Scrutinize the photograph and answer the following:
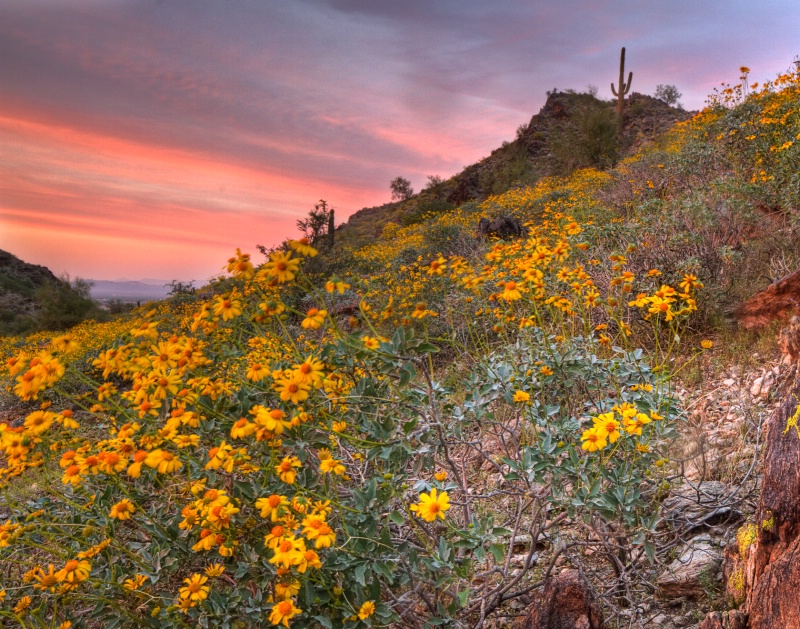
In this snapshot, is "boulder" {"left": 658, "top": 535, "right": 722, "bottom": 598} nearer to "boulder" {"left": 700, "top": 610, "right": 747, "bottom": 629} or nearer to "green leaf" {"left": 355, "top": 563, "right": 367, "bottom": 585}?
"boulder" {"left": 700, "top": 610, "right": 747, "bottom": 629}

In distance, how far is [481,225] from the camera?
965cm

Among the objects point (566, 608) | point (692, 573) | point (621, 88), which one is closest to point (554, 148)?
point (621, 88)

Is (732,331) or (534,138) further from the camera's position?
(534,138)

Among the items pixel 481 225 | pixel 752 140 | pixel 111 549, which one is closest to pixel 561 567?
pixel 111 549

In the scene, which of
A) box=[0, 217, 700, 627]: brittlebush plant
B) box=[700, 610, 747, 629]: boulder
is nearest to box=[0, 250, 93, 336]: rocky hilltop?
box=[0, 217, 700, 627]: brittlebush plant

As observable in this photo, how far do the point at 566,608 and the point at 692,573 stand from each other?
613mm

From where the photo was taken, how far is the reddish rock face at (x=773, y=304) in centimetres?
352

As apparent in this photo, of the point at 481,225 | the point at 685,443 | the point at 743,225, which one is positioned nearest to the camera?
the point at 685,443

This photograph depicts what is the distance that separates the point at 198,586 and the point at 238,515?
0.85 ft

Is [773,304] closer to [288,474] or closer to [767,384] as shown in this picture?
[767,384]

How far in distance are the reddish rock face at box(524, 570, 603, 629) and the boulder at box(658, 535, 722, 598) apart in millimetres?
377

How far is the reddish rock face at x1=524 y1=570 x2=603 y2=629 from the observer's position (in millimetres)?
1831

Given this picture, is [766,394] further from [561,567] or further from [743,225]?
[743,225]

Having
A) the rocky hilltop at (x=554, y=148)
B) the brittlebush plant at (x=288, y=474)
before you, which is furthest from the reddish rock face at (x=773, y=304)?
the rocky hilltop at (x=554, y=148)
